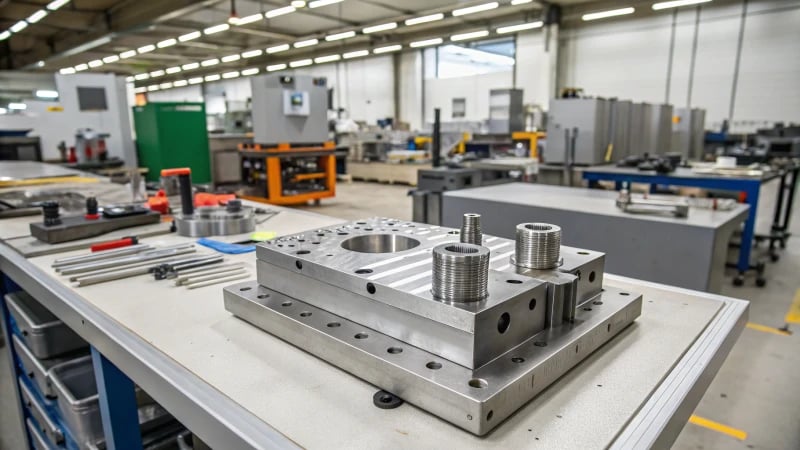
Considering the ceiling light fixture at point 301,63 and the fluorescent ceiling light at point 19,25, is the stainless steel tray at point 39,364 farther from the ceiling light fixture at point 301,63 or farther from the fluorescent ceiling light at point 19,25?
the ceiling light fixture at point 301,63

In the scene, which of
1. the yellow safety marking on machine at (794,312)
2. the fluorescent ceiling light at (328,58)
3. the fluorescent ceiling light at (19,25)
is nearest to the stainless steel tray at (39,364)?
the yellow safety marking on machine at (794,312)

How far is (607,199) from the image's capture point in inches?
89.0

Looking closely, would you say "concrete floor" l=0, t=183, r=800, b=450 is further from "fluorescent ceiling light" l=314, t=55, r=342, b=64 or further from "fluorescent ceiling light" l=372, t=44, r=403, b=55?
"fluorescent ceiling light" l=314, t=55, r=342, b=64

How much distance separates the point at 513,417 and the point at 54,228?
111 centimetres

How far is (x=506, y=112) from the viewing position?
7.00 m

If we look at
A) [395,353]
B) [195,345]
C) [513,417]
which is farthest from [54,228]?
[513,417]

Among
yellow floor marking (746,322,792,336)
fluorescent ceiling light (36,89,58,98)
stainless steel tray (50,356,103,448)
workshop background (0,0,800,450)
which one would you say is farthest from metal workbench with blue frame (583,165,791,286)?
fluorescent ceiling light (36,89,58,98)

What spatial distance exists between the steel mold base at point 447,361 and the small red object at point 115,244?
1.84 feet

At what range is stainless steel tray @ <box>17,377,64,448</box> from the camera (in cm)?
105

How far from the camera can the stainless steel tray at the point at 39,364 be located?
1.05m

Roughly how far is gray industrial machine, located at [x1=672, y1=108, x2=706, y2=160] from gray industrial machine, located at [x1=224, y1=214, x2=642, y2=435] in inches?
224

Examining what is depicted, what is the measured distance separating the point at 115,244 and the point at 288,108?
4.00m

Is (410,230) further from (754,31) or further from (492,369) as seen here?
(754,31)

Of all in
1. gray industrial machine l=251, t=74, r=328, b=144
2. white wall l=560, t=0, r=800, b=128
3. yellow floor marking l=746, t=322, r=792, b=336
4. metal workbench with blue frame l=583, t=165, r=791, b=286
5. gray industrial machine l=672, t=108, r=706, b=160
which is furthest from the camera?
white wall l=560, t=0, r=800, b=128
